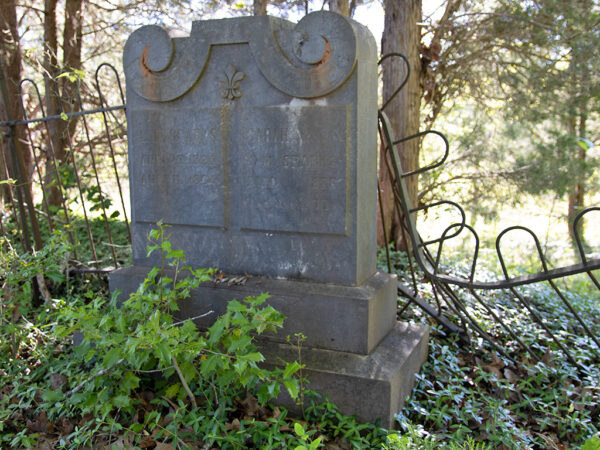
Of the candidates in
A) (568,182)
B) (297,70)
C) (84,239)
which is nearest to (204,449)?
(297,70)

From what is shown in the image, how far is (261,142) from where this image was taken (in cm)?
270

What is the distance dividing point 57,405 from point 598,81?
23.2 feet

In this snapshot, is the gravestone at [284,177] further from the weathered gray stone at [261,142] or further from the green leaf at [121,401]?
the green leaf at [121,401]

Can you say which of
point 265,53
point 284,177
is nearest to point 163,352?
point 284,177

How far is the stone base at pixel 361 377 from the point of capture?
7.89 ft

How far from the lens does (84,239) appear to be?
582cm

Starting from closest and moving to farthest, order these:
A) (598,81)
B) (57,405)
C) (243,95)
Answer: (57,405)
(243,95)
(598,81)

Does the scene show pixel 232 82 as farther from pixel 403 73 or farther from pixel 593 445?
pixel 403 73

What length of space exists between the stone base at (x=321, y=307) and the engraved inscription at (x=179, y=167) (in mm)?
432

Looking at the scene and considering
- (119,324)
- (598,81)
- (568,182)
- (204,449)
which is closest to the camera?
(204,449)

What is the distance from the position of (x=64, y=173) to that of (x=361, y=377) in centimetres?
355

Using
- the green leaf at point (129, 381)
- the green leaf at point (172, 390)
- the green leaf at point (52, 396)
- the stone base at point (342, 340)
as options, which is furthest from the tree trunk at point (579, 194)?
the green leaf at point (52, 396)

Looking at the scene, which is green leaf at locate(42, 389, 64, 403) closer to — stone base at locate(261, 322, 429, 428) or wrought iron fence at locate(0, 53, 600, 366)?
stone base at locate(261, 322, 429, 428)

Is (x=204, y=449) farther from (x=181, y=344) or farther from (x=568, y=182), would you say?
(x=568, y=182)
